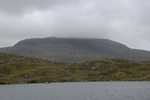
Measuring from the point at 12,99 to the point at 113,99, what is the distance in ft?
117

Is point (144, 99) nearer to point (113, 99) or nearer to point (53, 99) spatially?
point (113, 99)

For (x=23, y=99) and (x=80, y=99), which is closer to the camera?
(x=80, y=99)

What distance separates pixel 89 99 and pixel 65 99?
28.4 feet

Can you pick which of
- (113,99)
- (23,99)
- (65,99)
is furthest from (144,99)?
(23,99)

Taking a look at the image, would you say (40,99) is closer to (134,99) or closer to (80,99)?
(80,99)

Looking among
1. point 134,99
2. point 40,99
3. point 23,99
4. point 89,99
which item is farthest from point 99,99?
point 23,99

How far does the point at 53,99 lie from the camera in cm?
10025

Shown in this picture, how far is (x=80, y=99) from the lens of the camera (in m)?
97.6

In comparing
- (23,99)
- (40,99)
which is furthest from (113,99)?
(23,99)

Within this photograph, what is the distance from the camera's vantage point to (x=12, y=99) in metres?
104

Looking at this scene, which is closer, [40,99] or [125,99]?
[125,99]

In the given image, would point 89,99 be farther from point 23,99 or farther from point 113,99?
point 23,99

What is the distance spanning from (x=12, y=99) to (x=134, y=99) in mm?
42468

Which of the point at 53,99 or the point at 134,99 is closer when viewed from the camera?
the point at 134,99
